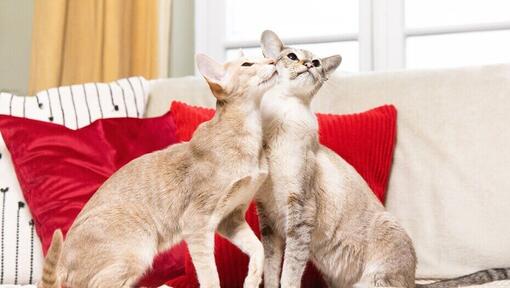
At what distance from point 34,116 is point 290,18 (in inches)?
50.6

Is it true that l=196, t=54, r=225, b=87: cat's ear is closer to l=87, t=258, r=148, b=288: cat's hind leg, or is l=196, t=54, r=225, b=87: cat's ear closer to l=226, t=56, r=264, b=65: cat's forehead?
l=226, t=56, r=264, b=65: cat's forehead

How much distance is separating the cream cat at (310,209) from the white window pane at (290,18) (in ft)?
4.33

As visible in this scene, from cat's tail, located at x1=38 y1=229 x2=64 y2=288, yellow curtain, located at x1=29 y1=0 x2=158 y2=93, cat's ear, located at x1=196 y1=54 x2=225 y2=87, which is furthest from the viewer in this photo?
yellow curtain, located at x1=29 y1=0 x2=158 y2=93

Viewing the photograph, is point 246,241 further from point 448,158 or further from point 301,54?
point 448,158

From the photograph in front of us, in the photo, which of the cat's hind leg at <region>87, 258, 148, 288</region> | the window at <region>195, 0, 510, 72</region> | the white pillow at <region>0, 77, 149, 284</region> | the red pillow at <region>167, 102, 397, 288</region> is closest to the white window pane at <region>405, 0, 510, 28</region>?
the window at <region>195, 0, 510, 72</region>

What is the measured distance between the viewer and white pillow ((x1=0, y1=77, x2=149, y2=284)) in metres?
2.00

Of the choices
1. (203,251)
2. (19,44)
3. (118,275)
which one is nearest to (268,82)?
(203,251)

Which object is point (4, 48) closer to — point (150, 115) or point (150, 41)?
point (150, 41)

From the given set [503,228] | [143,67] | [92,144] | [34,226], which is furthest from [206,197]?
[143,67]

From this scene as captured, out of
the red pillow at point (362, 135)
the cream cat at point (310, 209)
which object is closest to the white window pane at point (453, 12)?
the red pillow at point (362, 135)

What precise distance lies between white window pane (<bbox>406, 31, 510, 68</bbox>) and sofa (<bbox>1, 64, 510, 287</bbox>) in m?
0.68

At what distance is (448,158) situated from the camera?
2045 mm

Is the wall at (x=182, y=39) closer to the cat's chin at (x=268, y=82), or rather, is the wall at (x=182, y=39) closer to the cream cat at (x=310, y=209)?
the cream cat at (x=310, y=209)

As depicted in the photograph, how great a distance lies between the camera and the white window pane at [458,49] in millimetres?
2729
